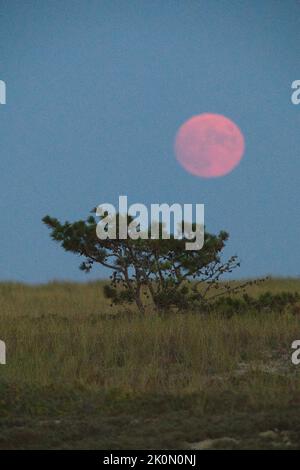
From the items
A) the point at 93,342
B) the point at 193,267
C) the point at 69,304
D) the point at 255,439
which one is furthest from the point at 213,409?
the point at 69,304

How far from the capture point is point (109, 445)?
8805 millimetres

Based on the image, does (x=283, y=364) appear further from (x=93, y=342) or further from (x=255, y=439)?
(x=255, y=439)

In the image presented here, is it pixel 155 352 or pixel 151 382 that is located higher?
pixel 155 352

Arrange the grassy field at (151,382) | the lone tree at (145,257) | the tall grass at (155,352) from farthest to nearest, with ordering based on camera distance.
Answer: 1. the lone tree at (145,257)
2. the tall grass at (155,352)
3. the grassy field at (151,382)

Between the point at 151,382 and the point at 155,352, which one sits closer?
the point at 151,382

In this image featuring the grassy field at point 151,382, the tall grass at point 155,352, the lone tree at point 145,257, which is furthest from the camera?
the lone tree at point 145,257

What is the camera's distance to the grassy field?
365 inches

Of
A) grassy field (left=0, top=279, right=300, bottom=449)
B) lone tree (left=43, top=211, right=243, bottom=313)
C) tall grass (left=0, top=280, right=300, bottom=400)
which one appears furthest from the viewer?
lone tree (left=43, top=211, right=243, bottom=313)

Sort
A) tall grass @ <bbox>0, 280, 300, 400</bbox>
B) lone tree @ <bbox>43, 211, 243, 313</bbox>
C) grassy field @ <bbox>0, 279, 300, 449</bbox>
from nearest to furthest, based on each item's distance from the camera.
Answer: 1. grassy field @ <bbox>0, 279, 300, 449</bbox>
2. tall grass @ <bbox>0, 280, 300, 400</bbox>
3. lone tree @ <bbox>43, 211, 243, 313</bbox>

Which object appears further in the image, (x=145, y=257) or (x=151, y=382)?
(x=145, y=257)

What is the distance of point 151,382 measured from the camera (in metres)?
12.2

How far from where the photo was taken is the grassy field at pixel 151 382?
30.5 ft

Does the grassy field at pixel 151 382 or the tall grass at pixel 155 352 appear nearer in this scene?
the grassy field at pixel 151 382

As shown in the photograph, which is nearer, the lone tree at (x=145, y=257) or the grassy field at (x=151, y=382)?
the grassy field at (x=151, y=382)
